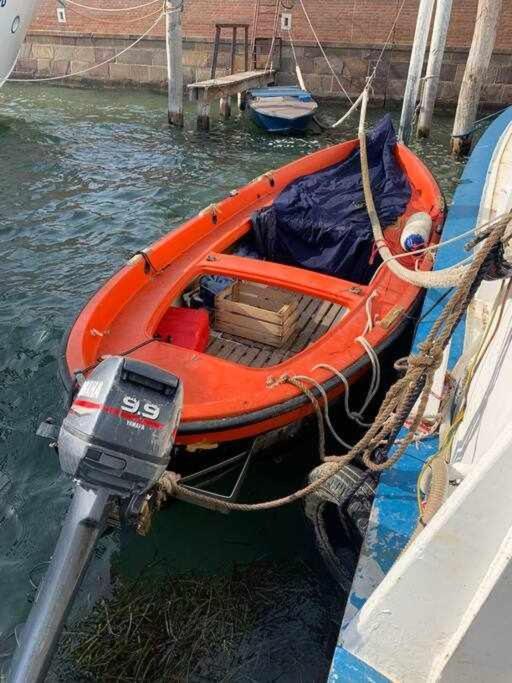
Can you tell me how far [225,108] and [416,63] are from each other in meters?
4.64

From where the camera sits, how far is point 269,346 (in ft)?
14.7

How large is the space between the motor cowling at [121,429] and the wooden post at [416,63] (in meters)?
9.22

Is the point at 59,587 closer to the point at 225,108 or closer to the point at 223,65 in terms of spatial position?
the point at 225,108

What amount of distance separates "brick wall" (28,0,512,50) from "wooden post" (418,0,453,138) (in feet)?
11.6

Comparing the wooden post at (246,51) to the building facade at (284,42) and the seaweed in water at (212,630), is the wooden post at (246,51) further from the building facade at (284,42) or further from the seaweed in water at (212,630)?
the seaweed in water at (212,630)

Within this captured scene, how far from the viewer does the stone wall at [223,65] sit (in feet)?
45.0

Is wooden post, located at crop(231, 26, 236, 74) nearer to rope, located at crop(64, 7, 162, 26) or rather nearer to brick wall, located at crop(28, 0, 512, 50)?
brick wall, located at crop(28, 0, 512, 50)

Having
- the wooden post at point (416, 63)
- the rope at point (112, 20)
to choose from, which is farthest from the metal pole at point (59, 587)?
the rope at point (112, 20)

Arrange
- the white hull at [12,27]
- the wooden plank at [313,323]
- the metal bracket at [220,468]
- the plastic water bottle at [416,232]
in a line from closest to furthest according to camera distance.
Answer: the metal bracket at [220,468], the wooden plank at [313,323], the plastic water bottle at [416,232], the white hull at [12,27]

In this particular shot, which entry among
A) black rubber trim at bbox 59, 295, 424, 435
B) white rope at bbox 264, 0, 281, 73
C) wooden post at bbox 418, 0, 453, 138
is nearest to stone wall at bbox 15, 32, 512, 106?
white rope at bbox 264, 0, 281, 73

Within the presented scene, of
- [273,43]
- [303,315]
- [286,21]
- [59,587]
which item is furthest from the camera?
[286,21]

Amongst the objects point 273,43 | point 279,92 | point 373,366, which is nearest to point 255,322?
point 373,366

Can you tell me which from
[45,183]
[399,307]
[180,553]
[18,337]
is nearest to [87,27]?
[45,183]

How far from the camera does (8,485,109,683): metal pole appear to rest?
80.5 inches
